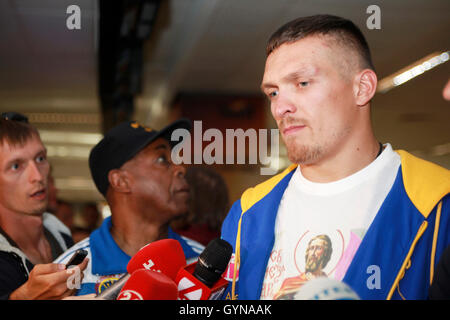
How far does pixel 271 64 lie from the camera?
3.60ft

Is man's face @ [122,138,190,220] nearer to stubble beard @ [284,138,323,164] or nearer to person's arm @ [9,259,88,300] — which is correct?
person's arm @ [9,259,88,300]

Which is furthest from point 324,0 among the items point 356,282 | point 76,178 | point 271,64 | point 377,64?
point 76,178

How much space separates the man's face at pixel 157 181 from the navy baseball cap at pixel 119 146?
31 millimetres

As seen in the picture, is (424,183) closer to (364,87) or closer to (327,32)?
(364,87)

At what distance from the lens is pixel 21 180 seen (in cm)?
153

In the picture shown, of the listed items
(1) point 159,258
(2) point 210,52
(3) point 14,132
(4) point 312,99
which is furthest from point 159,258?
(2) point 210,52

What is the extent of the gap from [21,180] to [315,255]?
3.24ft

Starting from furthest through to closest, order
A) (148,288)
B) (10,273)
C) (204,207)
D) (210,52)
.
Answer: (210,52) → (204,207) → (10,273) → (148,288)

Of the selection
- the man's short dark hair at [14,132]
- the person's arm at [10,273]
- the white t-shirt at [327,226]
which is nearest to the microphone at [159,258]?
the white t-shirt at [327,226]

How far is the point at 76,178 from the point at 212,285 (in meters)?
13.4

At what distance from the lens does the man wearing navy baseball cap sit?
5.47ft

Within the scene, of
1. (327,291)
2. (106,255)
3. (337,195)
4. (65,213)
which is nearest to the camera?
(327,291)

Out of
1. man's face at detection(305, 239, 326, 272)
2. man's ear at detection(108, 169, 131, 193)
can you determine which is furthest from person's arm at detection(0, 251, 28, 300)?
man's face at detection(305, 239, 326, 272)

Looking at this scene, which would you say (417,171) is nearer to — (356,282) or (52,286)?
(356,282)
